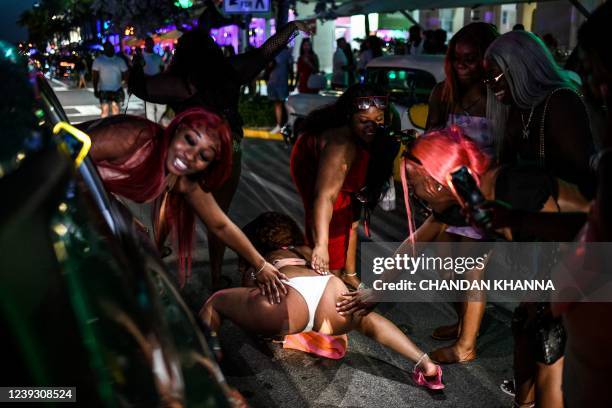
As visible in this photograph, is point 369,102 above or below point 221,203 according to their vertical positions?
above

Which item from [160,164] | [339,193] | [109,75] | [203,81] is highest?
[203,81]

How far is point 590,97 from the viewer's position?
1905mm

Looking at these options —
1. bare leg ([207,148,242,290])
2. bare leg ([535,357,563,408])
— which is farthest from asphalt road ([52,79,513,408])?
bare leg ([535,357,563,408])

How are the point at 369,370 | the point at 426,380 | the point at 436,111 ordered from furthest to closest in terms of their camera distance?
the point at 436,111, the point at 369,370, the point at 426,380

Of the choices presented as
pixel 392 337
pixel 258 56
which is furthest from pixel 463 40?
pixel 392 337

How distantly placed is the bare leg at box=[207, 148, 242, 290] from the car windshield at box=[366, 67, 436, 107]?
10.4ft

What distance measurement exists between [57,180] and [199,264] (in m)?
Result: 4.27

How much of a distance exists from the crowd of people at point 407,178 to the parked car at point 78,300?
3.62 ft

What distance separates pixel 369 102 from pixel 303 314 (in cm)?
137

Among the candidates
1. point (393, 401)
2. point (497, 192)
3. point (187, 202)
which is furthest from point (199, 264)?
point (497, 192)

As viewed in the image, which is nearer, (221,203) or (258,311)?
(258,311)

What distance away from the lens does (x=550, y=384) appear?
2.46 metres

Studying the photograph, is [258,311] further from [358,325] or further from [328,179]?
[328,179]

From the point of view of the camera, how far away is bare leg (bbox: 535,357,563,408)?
242 cm
